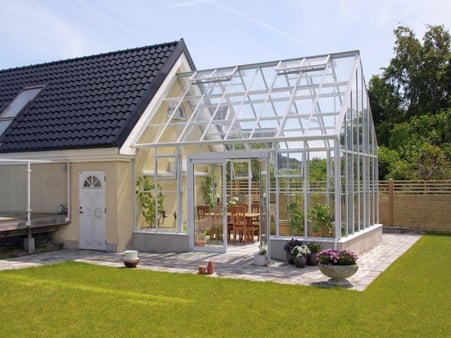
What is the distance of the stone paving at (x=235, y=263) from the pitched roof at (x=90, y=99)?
3027 millimetres

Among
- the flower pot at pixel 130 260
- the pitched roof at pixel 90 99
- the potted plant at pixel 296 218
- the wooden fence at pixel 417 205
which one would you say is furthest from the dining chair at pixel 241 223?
the wooden fence at pixel 417 205

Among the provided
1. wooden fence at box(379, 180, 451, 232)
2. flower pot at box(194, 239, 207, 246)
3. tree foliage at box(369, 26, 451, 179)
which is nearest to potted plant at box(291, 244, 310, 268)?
flower pot at box(194, 239, 207, 246)

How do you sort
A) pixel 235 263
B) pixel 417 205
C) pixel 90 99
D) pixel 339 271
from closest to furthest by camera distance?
1. pixel 339 271
2. pixel 235 263
3. pixel 90 99
4. pixel 417 205

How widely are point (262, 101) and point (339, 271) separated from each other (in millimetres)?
6278

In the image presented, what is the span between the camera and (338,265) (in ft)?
30.0

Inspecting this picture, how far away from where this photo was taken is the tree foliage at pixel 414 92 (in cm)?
2945

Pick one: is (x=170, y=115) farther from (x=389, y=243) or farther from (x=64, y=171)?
(x=389, y=243)

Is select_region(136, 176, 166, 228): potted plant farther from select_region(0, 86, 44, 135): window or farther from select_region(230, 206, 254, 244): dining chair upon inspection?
select_region(0, 86, 44, 135): window

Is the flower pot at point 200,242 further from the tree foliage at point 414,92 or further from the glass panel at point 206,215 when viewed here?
the tree foliage at point 414,92

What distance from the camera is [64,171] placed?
14.2 m

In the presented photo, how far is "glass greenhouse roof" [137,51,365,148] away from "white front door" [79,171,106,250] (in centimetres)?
186

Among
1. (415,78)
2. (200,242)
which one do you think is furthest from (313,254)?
(415,78)

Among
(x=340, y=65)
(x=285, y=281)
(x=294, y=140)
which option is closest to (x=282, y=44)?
(x=340, y=65)

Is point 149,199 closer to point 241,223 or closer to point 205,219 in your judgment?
point 205,219
